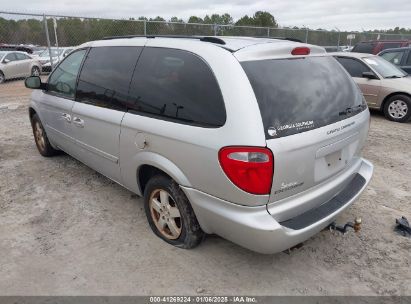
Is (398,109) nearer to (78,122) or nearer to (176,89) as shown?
(176,89)

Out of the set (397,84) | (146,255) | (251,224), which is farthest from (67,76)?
(397,84)

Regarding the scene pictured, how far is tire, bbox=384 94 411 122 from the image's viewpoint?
7949 millimetres

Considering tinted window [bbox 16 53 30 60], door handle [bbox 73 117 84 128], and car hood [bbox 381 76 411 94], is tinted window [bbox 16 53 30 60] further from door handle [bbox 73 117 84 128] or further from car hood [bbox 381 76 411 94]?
car hood [bbox 381 76 411 94]

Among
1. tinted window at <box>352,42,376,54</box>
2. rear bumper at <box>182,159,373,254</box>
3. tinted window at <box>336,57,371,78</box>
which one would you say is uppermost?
tinted window at <box>352,42,376,54</box>

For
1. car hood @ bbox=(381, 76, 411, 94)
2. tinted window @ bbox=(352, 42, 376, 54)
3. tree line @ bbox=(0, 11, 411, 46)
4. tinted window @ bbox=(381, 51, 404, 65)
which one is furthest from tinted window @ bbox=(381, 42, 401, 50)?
car hood @ bbox=(381, 76, 411, 94)

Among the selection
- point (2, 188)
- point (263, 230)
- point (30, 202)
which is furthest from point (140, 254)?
point (2, 188)

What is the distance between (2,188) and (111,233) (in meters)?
1.94

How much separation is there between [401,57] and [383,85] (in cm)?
286

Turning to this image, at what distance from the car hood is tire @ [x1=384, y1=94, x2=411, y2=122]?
164mm

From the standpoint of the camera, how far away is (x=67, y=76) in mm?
4281

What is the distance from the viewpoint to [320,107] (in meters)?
2.73

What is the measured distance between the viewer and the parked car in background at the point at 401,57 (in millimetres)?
10117

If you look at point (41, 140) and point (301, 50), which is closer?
point (301, 50)

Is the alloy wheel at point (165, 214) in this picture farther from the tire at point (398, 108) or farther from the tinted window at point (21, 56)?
the tinted window at point (21, 56)
